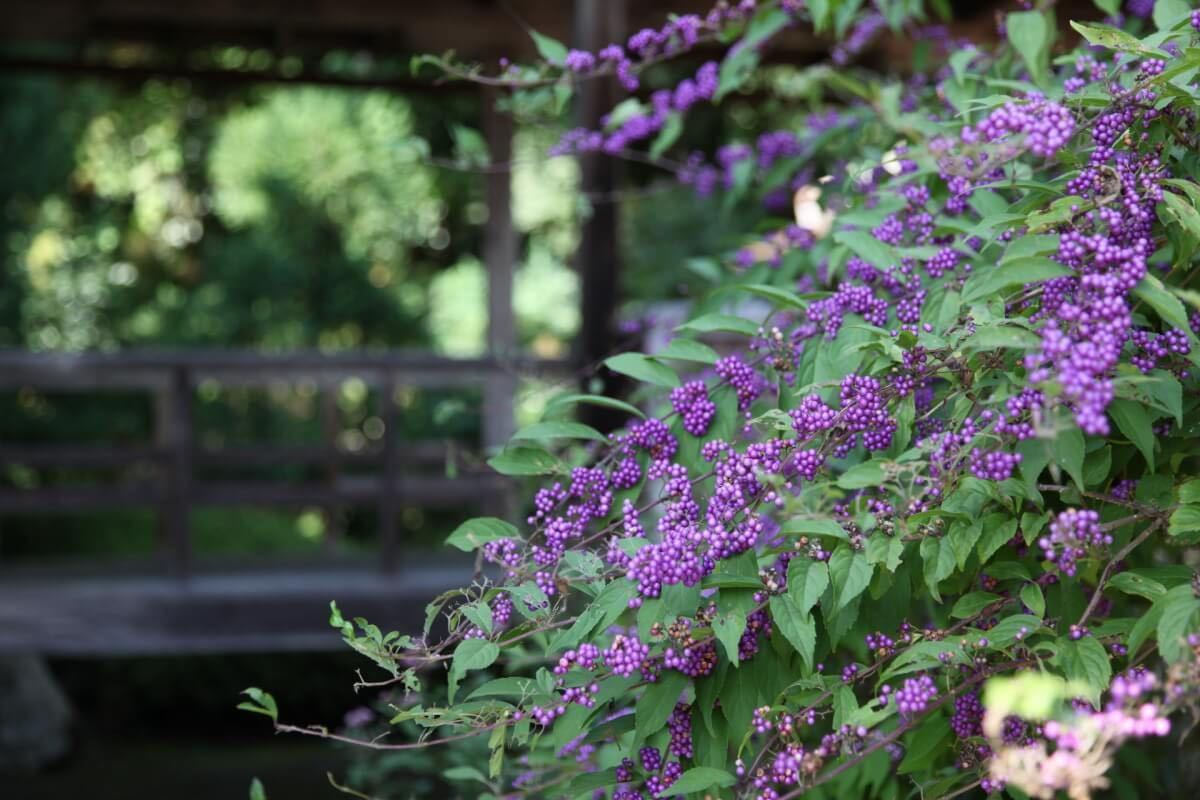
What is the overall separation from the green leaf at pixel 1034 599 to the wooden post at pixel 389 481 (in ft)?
15.1

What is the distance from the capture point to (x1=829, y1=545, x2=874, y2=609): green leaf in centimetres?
126

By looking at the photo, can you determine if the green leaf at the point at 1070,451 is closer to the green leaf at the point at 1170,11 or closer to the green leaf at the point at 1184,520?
the green leaf at the point at 1184,520

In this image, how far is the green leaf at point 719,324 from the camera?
1549mm

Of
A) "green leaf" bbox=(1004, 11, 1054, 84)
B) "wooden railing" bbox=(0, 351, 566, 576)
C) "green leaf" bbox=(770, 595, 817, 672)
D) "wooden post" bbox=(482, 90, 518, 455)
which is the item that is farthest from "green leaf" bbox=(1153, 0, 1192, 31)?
"wooden post" bbox=(482, 90, 518, 455)

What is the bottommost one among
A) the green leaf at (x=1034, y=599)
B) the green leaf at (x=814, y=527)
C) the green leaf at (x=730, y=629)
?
the green leaf at (x=730, y=629)

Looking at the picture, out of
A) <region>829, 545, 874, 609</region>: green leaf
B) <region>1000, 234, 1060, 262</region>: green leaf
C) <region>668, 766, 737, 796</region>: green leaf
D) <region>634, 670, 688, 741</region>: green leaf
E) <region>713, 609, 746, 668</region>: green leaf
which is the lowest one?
<region>668, 766, 737, 796</region>: green leaf

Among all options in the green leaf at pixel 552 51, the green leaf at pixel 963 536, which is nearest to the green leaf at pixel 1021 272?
the green leaf at pixel 963 536

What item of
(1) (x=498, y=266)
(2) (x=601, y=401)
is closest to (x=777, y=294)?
(2) (x=601, y=401)

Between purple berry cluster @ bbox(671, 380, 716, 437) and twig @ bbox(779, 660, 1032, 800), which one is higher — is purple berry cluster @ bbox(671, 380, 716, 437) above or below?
above

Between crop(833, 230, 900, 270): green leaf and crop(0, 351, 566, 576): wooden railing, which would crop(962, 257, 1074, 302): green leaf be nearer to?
crop(833, 230, 900, 270): green leaf

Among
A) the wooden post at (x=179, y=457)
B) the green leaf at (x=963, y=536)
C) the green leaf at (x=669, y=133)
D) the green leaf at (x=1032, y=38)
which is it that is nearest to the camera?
the green leaf at (x=963, y=536)

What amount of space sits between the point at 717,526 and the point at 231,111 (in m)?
14.6

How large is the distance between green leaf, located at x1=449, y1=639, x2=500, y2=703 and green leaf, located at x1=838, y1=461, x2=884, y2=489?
0.40 metres

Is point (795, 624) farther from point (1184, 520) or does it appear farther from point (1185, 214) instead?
point (1185, 214)
